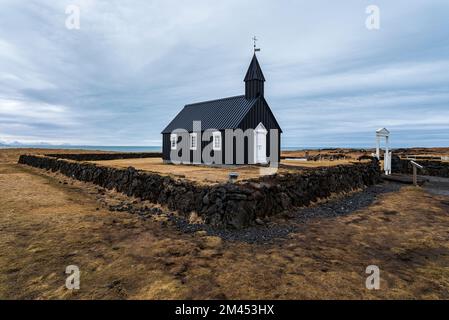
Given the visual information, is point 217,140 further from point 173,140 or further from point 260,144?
point 173,140

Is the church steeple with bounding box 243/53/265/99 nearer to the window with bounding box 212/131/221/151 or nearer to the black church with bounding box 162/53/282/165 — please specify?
the black church with bounding box 162/53/282/165

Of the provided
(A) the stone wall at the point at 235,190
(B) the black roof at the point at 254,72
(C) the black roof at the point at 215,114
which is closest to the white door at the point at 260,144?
(C) the black roof at the point at 215,114

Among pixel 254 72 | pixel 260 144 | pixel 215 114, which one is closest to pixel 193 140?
pixel 215 114

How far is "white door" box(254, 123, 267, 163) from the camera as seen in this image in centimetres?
2236

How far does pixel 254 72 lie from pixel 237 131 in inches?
236

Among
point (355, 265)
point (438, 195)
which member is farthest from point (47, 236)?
point (438, 195)

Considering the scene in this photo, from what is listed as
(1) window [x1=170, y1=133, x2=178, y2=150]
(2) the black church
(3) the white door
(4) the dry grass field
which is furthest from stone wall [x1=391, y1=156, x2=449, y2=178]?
(1) window [x1=170, y1=133, x2=178, y2=150]

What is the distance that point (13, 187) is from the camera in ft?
59.0

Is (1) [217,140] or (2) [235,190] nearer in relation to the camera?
(2) [235,190]

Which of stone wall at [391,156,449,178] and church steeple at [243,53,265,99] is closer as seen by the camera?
church steeple at [243,53,265,99]

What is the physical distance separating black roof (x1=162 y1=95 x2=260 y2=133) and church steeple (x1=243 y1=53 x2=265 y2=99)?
691 mm

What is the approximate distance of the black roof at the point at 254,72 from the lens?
76.8ft

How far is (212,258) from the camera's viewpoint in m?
7.38

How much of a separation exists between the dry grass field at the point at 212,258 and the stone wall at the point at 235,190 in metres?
1.52
